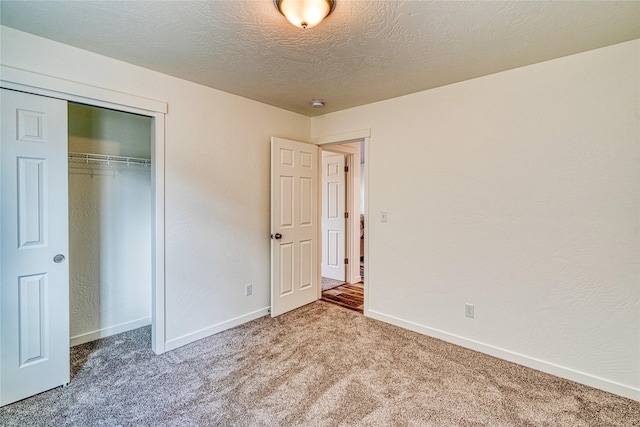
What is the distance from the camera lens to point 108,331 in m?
2.89

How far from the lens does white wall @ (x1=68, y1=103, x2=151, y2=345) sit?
2721mm

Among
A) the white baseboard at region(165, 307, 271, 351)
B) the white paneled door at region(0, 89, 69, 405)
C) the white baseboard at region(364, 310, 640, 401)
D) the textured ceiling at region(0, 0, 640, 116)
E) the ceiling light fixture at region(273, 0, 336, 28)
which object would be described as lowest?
the white baseboard at region(364, 310, 640, 401)

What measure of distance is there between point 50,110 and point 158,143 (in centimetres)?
69

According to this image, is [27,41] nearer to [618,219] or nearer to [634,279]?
[618,219]

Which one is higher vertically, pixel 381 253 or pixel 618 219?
pixel 618 219

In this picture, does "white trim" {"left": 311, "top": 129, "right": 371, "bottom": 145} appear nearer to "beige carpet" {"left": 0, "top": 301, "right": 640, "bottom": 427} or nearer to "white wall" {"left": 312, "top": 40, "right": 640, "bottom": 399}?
"white wall" {"left": 312, "top": 40, "right": 640, "bottom": 399}

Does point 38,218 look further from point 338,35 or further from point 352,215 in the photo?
point 352,215

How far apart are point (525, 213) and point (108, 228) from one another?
3704mm

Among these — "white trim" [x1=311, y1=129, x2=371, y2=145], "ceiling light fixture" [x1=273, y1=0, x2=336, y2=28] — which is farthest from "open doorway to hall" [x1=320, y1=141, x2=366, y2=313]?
"ceiling light fixture" [x1=273, y1=0, x2=336, y2=28]

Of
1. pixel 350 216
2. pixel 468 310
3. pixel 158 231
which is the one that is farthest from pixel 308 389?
pixel 350 216

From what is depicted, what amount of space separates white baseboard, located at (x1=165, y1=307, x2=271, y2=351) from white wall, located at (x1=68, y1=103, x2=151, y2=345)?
2.38ft

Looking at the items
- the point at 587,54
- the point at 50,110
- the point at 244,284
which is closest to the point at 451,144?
the point at 587,54

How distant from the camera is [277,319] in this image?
331 centimetres

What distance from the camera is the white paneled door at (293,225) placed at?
11.0 feet
